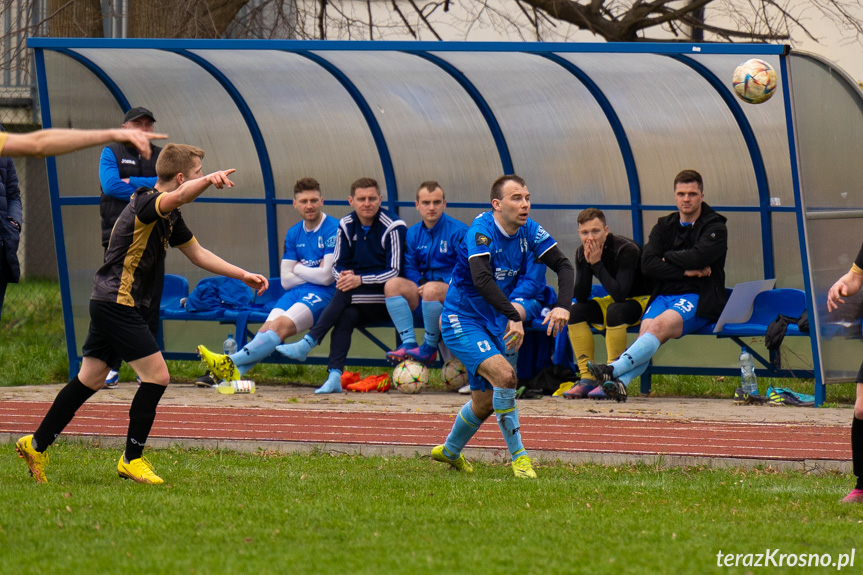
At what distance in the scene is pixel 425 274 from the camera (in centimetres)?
1036

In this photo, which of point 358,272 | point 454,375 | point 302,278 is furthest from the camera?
point 302,278

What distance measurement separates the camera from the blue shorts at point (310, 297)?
10.5 meters

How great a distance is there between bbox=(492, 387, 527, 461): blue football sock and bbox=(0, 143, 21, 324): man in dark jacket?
445cm

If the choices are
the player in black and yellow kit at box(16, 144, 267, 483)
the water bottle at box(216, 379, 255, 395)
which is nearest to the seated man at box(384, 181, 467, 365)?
the water bottle at box(216, 379, 255, 395)

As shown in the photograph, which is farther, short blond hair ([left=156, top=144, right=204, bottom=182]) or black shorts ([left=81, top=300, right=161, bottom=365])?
short blond hair ([left=156, top=144, right=204, bottom=182])

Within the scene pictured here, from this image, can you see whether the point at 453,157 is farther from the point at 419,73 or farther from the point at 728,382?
the point at 728,382

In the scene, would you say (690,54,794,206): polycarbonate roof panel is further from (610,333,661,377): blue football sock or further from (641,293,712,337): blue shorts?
(610,333,661,377): blue football sock

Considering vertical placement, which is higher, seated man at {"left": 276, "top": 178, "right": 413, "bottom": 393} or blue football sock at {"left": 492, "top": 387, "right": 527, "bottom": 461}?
seated man at {"left": 276, "top": 178, "right": 413, "bottom": 393}

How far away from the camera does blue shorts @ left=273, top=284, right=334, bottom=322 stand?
34.3ft

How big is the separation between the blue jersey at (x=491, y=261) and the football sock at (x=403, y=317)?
11.0 feet

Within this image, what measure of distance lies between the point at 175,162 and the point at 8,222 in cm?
343

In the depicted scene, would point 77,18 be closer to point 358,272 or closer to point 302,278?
point 302,278

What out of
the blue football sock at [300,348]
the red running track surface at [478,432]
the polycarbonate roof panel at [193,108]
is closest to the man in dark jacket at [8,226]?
the red running track surface at [478,432]

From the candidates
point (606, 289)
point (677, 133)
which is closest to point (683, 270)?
point (606, 289)
